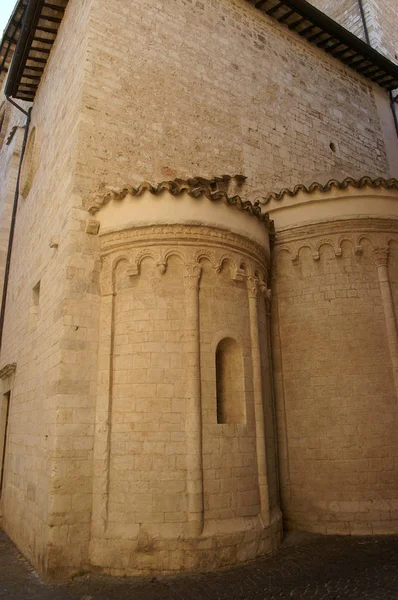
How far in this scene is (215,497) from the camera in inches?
218

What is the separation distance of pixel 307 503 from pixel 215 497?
2.05 meters

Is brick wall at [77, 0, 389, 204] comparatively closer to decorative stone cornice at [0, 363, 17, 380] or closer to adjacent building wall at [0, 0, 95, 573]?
adjacent building wall at [0, 0, 95, 573]

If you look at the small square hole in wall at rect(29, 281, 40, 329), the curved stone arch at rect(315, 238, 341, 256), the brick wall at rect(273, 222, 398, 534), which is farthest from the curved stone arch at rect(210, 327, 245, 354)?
the small square hole in wall at rect(29, 281, 40, 329)

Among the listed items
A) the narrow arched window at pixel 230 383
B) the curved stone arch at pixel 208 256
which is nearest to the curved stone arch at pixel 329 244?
the curved stone arch at pixel 208 256

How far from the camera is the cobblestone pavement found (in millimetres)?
4574

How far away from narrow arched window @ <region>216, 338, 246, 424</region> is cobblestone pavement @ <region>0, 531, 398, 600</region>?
1.80 metres

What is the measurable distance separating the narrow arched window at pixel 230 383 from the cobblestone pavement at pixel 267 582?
180cm

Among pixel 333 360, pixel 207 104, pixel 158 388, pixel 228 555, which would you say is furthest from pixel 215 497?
pixel 207 104

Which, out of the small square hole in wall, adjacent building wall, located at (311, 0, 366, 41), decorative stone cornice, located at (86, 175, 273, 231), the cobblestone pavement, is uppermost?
adjacent building wall, located at (311, 0, 366, 41)

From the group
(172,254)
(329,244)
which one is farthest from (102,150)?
(329,244)

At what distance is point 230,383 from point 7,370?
200 inches

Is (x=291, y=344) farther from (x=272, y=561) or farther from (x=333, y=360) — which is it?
(x=272, y=561)

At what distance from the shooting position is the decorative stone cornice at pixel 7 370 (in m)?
8.69

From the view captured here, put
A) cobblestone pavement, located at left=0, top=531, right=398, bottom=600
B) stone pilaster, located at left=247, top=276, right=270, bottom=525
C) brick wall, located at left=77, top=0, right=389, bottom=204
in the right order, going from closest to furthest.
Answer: cobblestone pavement, located at left=0, top=531, right=398, bottom=600, stone pilaster, located at left=247, top=276, right=270, bottom=525, brick wall, located at left=77, top=0, right=389, bottom=204
